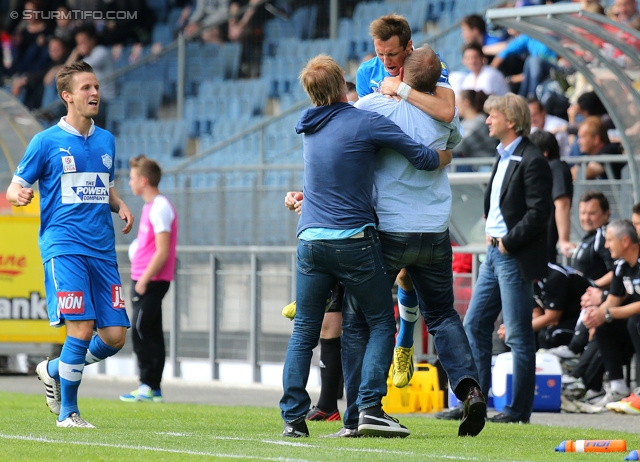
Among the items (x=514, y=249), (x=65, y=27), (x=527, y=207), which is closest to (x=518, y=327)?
(x=514, y=249)

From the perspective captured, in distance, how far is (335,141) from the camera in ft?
23.2

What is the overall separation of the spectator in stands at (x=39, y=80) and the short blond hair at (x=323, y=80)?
18.4 meters

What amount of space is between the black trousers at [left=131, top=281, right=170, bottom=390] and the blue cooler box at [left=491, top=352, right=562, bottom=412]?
2.91 metres

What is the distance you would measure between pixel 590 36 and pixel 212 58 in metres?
12.2

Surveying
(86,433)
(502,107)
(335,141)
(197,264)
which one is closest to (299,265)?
(335,141)

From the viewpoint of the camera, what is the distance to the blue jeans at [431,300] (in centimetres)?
721

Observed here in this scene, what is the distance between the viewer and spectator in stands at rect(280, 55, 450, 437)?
703 centimetres

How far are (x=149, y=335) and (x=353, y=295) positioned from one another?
4305 mm

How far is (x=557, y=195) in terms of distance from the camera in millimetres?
11031

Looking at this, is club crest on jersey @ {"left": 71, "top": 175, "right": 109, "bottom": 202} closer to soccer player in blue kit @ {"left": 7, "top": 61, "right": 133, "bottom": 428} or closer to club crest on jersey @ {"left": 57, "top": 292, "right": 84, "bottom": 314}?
soccer player in blue kit @ {"left": 7, "top": 61, "right": 133, "bottom": 428}

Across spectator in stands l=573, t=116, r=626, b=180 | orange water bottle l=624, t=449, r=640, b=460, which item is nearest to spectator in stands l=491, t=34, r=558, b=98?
spectator in stands l=573, t=116, r=626, b=180

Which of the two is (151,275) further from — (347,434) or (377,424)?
(377,424)

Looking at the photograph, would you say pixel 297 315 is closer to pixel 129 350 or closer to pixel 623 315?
pixel 623 315

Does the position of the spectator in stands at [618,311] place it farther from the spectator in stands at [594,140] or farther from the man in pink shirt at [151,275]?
the man in pink shirt at [151,275]
